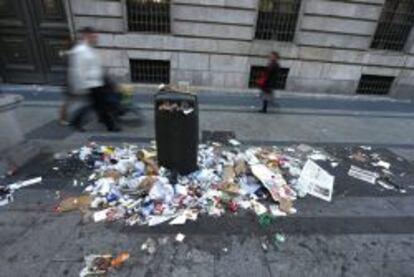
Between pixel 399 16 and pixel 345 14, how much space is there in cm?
227

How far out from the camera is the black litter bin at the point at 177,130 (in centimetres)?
374

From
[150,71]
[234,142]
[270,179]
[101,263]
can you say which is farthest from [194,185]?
[150,71]

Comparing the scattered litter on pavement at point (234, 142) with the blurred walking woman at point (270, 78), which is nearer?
the scattered litter on pavement at point (234, 142)

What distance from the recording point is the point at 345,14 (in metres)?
9.01

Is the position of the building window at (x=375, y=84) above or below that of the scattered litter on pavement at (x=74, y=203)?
above

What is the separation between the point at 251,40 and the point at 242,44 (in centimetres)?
33

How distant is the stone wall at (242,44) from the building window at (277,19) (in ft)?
0.95

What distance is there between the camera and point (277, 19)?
9.09 metres

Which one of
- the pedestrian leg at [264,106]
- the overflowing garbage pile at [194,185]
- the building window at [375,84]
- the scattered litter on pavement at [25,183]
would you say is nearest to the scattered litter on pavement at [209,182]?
the overflowing garbage pile at [194,185]

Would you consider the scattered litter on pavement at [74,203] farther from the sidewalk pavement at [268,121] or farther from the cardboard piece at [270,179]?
the cardboard piece at [270,179]

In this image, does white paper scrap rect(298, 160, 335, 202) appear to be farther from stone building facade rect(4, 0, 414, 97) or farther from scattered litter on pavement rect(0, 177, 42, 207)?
stone building facade rect(4, 0, 414, 97)

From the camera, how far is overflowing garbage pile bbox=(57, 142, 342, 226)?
348cm

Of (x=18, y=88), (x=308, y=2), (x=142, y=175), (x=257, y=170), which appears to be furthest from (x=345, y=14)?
(x=18, y=88)

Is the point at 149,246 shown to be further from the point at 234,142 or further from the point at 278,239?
the point at 234,142
